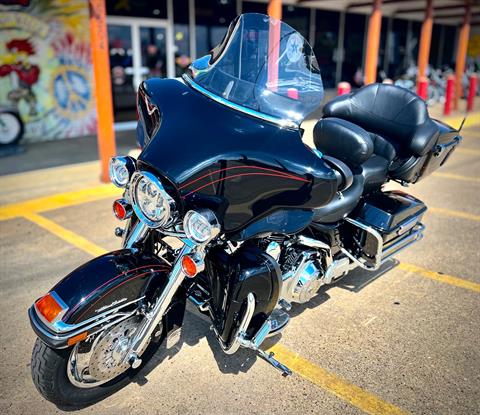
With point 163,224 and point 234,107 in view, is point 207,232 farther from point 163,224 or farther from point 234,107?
point 234,107

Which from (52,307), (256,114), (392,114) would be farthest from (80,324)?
(392,114)

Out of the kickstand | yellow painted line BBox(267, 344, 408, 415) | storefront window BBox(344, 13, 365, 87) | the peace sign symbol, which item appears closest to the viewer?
yellow painted line BBox(267, 344, 408, 415)

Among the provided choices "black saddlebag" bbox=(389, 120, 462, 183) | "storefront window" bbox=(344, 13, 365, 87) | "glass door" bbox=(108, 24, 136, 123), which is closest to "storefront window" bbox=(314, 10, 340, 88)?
"storefront window" bbox=(344, 13, 365, 87)

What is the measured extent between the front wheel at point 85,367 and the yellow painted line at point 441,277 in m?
2.70

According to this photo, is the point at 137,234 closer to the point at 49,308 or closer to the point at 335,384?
the point at 49,308

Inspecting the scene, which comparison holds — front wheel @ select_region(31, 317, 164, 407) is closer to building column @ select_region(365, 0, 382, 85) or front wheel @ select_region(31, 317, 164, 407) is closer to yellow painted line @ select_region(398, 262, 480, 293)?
yellow painted line @ select_region(398, 262, 480, 293)

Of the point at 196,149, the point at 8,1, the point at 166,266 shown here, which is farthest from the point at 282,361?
the point at 8,1

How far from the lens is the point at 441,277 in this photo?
158 inches

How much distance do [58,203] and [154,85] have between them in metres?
3.75

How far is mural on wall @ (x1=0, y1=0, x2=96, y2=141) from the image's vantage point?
8.63m

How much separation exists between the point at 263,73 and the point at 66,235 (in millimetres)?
3210

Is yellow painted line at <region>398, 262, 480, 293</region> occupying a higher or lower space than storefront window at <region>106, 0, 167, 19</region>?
lower

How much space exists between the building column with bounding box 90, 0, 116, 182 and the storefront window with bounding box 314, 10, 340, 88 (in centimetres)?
1121

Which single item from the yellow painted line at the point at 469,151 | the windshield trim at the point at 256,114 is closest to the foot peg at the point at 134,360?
the windshield trim at the point at 256,114
